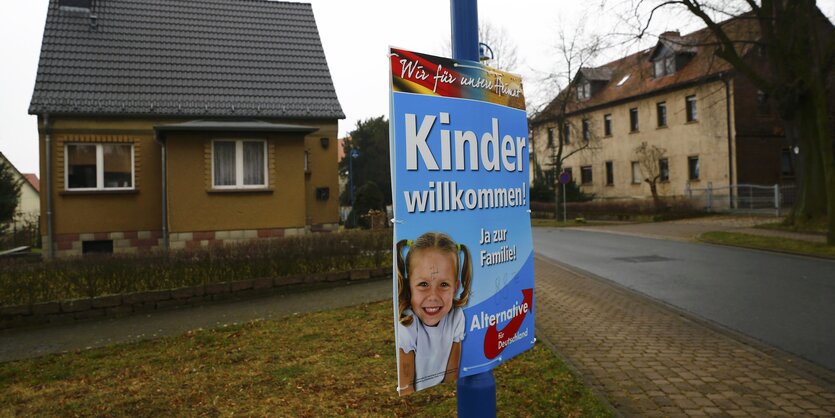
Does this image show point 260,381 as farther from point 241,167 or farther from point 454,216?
point 241,167

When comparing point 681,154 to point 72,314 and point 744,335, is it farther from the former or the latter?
point 72,314

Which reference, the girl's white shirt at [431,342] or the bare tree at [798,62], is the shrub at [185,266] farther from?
the bare tree at [798,62]

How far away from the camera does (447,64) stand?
2.54 metres

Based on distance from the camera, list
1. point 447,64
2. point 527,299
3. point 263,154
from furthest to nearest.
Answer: point 263,154
point 527,299
point 447,64

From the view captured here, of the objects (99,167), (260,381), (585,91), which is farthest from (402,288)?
(585,91)

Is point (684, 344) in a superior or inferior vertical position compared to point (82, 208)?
inferior

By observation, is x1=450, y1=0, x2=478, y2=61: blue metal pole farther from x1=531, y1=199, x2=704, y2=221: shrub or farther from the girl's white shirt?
x1=531, y1=199, x2=704, y2=221: shrub

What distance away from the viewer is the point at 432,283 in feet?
7.97

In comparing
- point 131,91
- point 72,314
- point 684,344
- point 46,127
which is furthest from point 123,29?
point 684,344

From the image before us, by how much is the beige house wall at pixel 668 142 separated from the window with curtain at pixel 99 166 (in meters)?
26.7

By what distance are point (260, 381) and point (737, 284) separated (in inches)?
348

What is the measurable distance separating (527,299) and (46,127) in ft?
56.7

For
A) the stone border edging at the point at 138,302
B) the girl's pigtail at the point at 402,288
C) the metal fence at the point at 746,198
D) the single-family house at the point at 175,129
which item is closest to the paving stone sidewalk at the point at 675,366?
the girl's pigtail at the point at 402,288

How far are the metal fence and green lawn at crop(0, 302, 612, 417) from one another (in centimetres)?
2762
